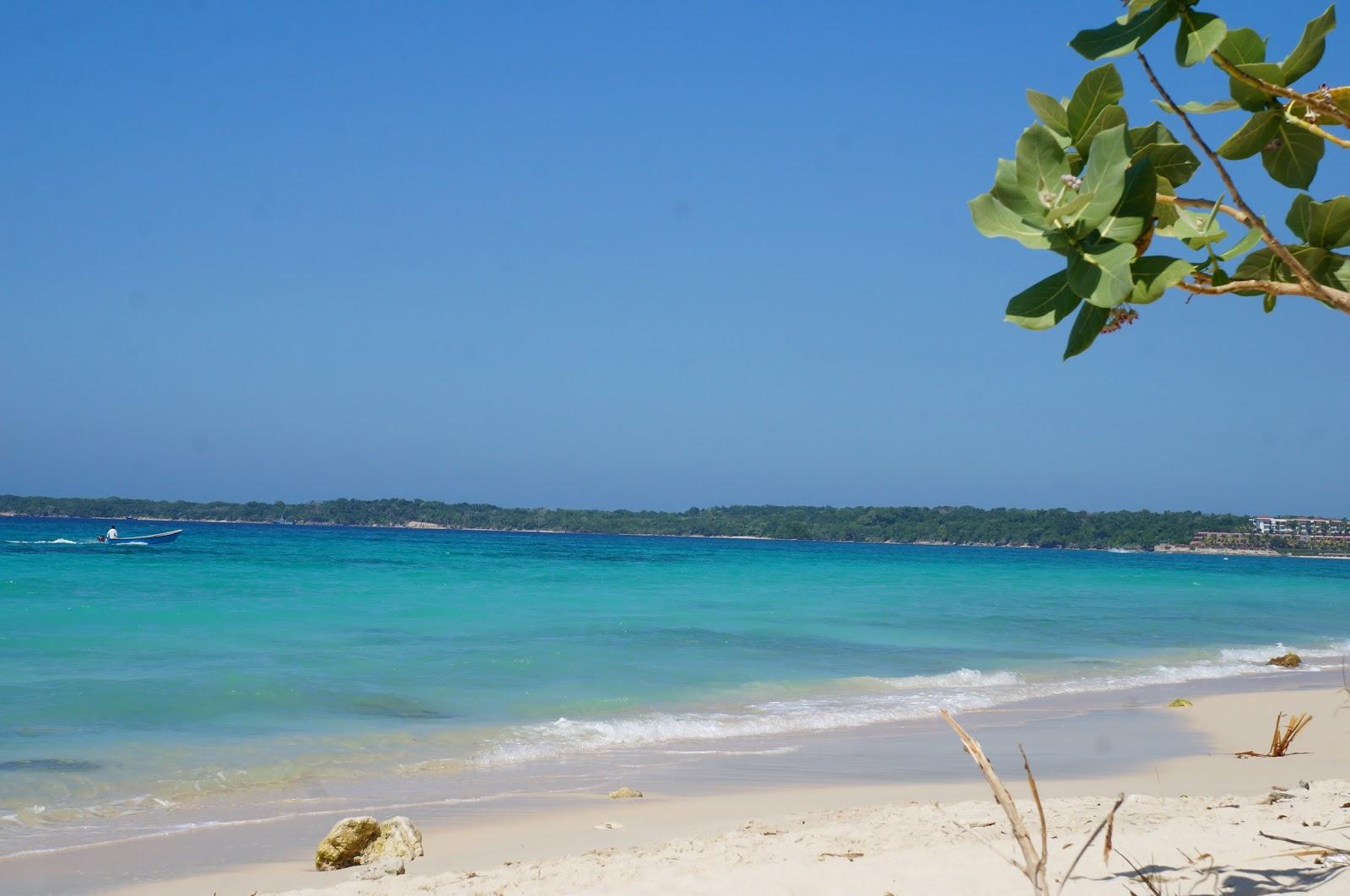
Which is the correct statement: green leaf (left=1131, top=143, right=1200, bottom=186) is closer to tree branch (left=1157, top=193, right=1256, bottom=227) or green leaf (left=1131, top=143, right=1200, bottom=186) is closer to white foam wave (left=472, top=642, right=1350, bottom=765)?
tree branch (left=1157, top=193, right=1256, bottom=227)

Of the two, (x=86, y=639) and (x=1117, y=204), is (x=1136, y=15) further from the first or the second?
(x=86, y=639)

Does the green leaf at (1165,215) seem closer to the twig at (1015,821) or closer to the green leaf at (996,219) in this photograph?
the green leaf at (996,219)

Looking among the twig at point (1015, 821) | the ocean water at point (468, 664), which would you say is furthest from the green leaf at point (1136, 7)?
the ocean water at point (468, 664)

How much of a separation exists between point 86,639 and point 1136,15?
612 inches

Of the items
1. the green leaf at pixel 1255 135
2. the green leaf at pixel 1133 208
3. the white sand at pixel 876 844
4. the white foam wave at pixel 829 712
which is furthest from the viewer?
the white foam wave at pixel 829 712

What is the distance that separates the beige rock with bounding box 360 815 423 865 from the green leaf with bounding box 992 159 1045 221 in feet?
15.2

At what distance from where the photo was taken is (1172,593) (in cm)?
3344

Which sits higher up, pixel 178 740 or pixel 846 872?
pixel 846 872

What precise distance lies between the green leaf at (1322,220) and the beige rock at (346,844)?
193 inches

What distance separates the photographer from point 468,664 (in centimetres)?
1311

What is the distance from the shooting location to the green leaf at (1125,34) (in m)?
1.90

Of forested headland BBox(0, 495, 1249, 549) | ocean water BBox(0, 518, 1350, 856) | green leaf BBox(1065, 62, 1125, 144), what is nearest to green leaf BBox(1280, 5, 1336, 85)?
green leaf BBox(1065, 62, 1125, 144)

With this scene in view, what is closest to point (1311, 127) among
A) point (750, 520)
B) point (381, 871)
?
point (381, 871)

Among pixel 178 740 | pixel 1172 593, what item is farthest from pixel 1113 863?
pixel 1172 593
